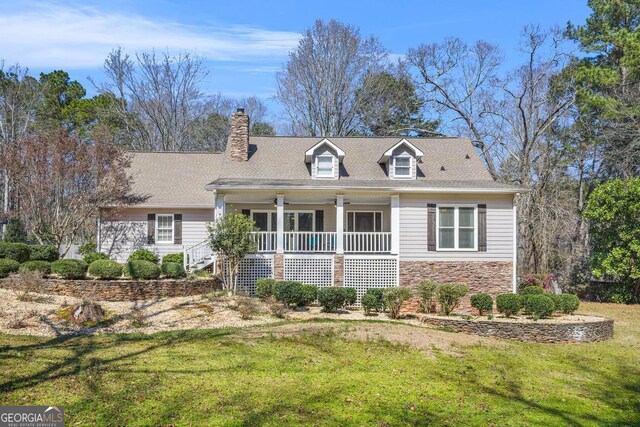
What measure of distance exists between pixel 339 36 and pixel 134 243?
809 inches

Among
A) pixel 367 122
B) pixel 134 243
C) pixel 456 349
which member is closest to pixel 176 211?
pixel 134 243

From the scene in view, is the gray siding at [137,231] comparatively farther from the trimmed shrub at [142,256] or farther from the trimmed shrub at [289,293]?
the trimmed shrub at [289,293]

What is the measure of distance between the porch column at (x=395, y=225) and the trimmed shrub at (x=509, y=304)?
13.6 ft

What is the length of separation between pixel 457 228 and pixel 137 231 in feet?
41.9

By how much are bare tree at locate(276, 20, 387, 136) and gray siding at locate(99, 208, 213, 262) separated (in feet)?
50.6

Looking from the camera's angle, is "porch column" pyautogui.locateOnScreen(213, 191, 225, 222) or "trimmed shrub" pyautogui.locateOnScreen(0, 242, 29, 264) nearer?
"trimmed shrub" pyautogui.locateOnScreen(0, 242, 29, 264)

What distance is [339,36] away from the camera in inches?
1372

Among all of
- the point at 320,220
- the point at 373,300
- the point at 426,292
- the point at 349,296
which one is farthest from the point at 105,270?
the point at 426,292

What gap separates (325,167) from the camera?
19.6 metres

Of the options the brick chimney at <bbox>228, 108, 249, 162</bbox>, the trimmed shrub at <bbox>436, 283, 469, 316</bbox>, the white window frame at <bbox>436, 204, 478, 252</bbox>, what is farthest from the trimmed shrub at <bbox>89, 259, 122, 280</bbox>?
the white window frame at <bbox>436, 204, 478, 252</bbox>

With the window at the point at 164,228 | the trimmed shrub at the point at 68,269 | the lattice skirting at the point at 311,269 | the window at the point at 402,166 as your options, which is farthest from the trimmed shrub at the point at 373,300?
the window at the point at 164,228

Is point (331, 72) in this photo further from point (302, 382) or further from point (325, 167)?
point (302, 382)

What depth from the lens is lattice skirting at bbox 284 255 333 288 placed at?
58.6ft

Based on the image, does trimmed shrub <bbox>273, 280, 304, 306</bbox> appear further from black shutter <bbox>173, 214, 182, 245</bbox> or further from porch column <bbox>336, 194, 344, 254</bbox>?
black shutter <bbox>173, 214, 182, 245</bbox>
